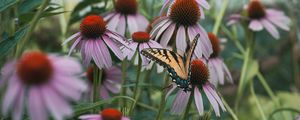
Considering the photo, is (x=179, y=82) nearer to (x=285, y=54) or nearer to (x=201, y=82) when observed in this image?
(x=201, y=82)

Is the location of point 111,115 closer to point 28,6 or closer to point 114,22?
point 28,6

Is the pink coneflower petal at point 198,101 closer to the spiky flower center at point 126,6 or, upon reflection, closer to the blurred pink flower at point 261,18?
the spiky flower center at point 126,6

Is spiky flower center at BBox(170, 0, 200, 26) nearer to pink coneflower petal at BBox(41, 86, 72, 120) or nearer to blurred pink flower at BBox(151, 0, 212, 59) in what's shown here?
blurred pink flower at BBox(151, 0, 212, 59)

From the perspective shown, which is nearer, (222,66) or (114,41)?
(114,41)

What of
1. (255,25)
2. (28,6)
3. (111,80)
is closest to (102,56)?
(28,6)

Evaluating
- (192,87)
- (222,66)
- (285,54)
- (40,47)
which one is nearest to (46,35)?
(40,47)

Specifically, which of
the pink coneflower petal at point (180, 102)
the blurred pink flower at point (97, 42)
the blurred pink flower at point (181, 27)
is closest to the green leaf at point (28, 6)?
the blurred pink flower at point (97, 42)
